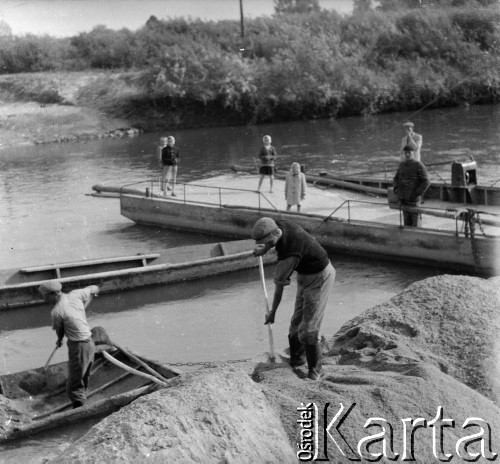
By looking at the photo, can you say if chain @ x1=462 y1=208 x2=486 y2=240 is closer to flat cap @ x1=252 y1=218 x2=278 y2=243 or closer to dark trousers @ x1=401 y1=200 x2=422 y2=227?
dark trousers @ x1=401 y1=200 x2=422 y2=227

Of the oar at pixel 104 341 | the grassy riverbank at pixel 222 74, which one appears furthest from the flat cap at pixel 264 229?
the grassy riverbank at pixel 222 74

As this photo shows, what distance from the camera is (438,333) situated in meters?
9.69

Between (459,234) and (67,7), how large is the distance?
13.0 metres

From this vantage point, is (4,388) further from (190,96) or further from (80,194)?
(190,96)

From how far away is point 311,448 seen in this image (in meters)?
6.25

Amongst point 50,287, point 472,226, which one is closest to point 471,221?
point 472,226

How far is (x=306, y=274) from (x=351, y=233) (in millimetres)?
10372

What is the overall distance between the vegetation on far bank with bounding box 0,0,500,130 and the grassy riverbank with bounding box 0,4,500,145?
67mm

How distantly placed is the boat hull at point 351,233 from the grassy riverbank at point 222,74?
1140 inches

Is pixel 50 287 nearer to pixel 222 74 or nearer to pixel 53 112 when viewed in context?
pixel 53 112

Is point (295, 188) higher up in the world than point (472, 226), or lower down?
higher up

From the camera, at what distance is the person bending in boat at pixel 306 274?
8609mm

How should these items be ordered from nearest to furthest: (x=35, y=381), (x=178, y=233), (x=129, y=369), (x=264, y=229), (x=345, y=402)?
(x=345, y=402) < (x=264, y=229) < (x=129, y=369) < (x=35, y=381) < (x=178, y=233)

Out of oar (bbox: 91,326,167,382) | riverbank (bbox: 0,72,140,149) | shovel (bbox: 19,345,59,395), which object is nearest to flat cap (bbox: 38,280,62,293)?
oar (bbox: 91,326,167,382)
